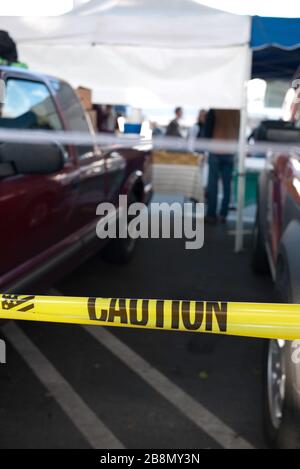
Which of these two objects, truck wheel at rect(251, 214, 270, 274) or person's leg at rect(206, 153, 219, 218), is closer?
truck wheel at rect(251, 214, 270, 274)

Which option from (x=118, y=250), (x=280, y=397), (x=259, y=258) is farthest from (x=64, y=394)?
(x=259, y=258)

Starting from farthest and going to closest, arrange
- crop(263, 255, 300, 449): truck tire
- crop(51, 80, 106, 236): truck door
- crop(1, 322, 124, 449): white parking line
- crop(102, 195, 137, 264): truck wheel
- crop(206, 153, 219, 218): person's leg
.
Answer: crop(206, 153, 219, 218): person's leg < crop(102, 195, 137, 264): truck wheel < crop(51, 80, 106, 236): truck door < crop(1, 322, 124, 449): white parking line < crop(263, 255, 300, 449): truck tire

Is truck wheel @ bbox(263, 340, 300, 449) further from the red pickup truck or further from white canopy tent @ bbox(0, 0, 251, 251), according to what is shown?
white canopy tent @ bbox(0, 0, 251, 251)

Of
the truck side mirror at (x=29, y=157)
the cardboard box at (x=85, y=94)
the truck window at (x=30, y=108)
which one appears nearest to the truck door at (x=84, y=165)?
the truck window at (x=30, y=108)

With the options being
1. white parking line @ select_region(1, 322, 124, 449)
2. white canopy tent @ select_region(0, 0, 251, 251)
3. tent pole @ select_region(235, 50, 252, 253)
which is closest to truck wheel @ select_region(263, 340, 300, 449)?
white parking line @ select_region(1, 322, 124, 449)

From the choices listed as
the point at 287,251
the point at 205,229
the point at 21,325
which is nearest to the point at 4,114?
the point at 21,325

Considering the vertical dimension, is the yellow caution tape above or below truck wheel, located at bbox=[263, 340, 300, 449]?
above

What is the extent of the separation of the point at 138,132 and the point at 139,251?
149 inches

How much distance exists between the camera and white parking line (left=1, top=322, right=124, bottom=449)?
2.47 metres

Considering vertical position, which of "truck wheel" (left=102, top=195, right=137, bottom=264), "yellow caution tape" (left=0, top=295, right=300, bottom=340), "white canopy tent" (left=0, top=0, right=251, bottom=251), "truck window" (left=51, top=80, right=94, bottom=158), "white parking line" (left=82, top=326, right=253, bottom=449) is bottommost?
"white parking line" (left=82, top=326, right=253, bottom=449)

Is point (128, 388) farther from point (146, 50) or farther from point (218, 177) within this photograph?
point (218, 177)

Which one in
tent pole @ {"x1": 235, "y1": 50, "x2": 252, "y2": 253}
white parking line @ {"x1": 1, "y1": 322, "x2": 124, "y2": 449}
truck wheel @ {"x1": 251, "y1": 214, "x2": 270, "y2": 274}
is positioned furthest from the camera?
tent pole @ {"x1": 235, "y1": 50, "x2": 252, "y2": 253}

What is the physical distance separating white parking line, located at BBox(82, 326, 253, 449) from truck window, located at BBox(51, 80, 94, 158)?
55.9 inches

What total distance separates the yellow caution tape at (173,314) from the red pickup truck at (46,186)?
3.63 ft
